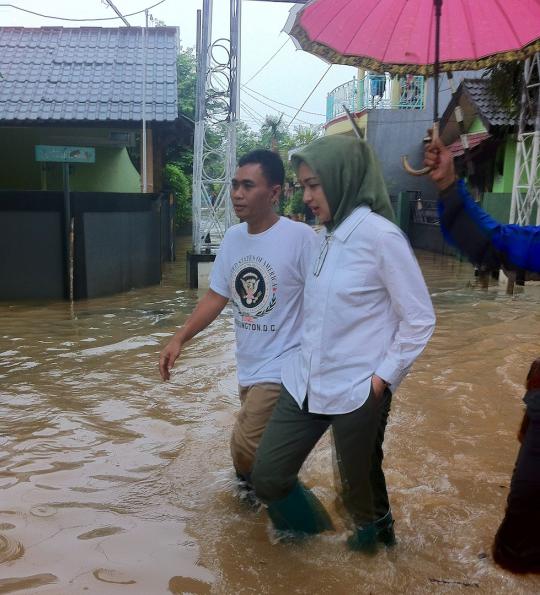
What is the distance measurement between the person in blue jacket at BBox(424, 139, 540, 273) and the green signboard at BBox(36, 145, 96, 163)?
8.61 meters

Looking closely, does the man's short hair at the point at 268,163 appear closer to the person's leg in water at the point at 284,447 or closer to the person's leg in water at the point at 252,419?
the person's leg in water at the point at 252,419

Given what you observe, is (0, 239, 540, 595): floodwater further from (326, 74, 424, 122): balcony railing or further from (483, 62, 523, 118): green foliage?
(326, 74, 424, 122): balcony railing

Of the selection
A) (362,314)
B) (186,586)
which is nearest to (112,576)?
(186,586)

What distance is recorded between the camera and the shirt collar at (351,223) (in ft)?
8.82

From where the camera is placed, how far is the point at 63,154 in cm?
1029

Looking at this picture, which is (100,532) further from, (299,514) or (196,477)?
(299,514)

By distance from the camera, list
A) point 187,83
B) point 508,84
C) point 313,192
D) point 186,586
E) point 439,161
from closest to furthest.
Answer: point 439,161 < point 313,192 < point 186,586 < point 508,84 < point 187,83

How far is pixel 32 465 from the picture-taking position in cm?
435

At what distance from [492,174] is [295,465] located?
17.9m

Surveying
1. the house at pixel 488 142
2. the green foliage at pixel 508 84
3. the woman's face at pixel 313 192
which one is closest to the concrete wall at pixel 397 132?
the house at pixel 488 142

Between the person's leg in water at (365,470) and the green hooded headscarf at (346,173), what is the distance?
747mm

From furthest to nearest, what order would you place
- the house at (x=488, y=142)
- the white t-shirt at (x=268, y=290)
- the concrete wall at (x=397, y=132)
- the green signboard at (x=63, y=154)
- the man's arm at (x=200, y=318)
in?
the concrete wall at (x=397, y=132) → the house at (x=488, y=142) → the green signboard at (x=63, y=154) → the man's arm at (x=200, y=318) → the white t-shirt at (x=268, y=290)

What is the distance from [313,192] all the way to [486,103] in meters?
14.3

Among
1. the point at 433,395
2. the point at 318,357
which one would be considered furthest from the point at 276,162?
the point at 433,395
